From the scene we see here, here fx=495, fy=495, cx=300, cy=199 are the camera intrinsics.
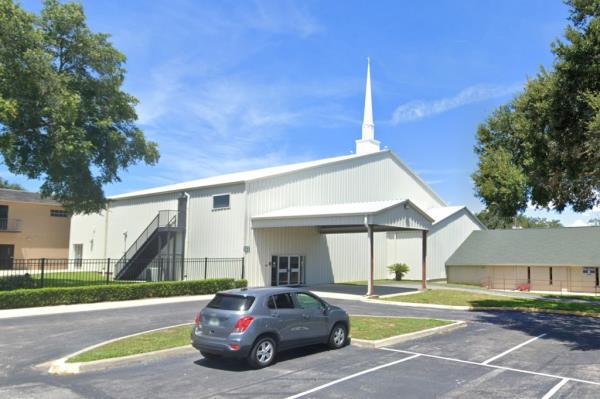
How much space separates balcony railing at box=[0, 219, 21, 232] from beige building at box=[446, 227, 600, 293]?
130 feet

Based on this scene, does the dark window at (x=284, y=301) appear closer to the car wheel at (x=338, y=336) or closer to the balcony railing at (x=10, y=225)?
the car wheel at (x=338, y=336)

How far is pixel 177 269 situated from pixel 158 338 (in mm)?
20570

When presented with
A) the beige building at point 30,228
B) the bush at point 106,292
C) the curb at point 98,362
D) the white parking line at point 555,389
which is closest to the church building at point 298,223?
the bush at point 106,292

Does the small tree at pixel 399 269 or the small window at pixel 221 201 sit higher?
the small window at pixel 221 201

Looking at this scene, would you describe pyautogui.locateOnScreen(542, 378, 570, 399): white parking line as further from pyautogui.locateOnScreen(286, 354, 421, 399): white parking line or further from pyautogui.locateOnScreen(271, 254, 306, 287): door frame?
pyautogui.locateOnScreen(271, 254, 306, 287): door frame

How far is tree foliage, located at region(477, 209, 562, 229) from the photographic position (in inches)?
3024

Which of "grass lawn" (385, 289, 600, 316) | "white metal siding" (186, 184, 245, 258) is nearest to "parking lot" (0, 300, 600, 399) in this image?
"grass lawn" (385, 289, 600, 316)

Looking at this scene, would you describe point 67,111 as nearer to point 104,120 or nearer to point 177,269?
point 104,120

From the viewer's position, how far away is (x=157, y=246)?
1323 inches

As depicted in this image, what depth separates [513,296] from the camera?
89.2 feet

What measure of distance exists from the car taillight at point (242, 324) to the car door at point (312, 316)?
61.8 inches

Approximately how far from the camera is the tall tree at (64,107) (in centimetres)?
2330

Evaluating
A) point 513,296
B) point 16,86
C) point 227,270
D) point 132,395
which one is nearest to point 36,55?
point 16,86

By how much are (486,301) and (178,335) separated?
16.2 metres
